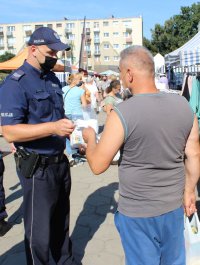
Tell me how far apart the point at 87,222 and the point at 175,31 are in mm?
45086

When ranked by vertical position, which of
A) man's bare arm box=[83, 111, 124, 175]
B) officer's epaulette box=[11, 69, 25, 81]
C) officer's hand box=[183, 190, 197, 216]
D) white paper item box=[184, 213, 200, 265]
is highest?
officer's epaulette box=[11, 69, 25, 81]

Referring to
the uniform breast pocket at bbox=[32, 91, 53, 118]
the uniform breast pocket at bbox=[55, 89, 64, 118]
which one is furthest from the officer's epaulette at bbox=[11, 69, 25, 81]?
the uniform breast pocket at bbox=[55, 89, 64, 118]

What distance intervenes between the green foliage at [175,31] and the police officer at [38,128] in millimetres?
A: 42613

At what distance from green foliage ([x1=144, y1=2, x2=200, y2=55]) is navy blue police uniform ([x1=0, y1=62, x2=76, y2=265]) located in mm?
42658

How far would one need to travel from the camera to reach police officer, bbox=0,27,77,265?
2.56 meters

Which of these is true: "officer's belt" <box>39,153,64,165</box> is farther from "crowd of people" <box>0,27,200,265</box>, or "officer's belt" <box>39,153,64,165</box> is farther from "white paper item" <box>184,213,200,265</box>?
"white paper item" <box>184,213,200,265</box>

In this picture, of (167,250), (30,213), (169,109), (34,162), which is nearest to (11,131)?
(34,162)

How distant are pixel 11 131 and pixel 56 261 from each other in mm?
1377

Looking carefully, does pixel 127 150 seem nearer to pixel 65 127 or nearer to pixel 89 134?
pixel 89 134

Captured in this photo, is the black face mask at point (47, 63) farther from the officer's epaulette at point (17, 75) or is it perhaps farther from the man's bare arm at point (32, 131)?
the man's bare arm at point (32, 131)

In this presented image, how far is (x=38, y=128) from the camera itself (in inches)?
98.9

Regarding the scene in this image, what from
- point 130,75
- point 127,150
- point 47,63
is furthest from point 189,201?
point 47,63

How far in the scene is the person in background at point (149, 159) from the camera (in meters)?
2.03

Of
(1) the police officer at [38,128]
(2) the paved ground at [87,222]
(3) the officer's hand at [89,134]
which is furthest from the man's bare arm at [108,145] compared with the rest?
(2) the paved ground at [87,222]
